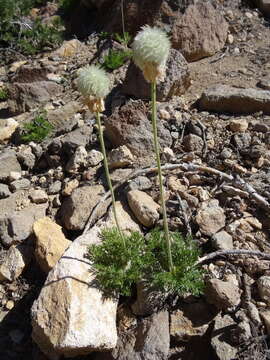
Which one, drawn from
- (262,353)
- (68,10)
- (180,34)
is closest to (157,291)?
(262,353)

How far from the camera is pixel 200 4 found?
6938mm

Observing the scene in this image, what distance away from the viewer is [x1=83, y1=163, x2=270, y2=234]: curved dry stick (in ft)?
14.0

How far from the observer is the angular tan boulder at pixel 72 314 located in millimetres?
3518

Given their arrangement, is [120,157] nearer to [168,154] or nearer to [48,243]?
[168,154]

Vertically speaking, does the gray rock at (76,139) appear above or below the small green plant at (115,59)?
below

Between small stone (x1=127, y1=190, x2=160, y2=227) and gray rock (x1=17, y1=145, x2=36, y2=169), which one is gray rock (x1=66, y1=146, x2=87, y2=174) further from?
small stone (x1=127, y1=190, x2=160, y2=227)

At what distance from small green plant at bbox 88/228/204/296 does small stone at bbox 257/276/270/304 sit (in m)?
0.49

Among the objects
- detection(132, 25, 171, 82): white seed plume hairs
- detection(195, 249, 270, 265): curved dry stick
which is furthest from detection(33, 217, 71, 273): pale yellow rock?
detection(132, 25, 171, 82): white seed plume hairs

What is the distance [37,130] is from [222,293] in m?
3.73

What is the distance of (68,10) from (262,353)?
8.18 meters

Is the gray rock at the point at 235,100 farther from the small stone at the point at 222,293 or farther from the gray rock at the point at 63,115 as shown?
the small stone at the point at 222,293

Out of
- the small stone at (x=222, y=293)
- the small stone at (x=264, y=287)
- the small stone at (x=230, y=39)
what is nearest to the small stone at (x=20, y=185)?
the small stone at (x=222, y=293)

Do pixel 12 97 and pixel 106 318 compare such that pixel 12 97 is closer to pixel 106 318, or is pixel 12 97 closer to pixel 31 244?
pixel 31 244

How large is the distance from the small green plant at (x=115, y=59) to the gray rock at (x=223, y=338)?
178 inches
